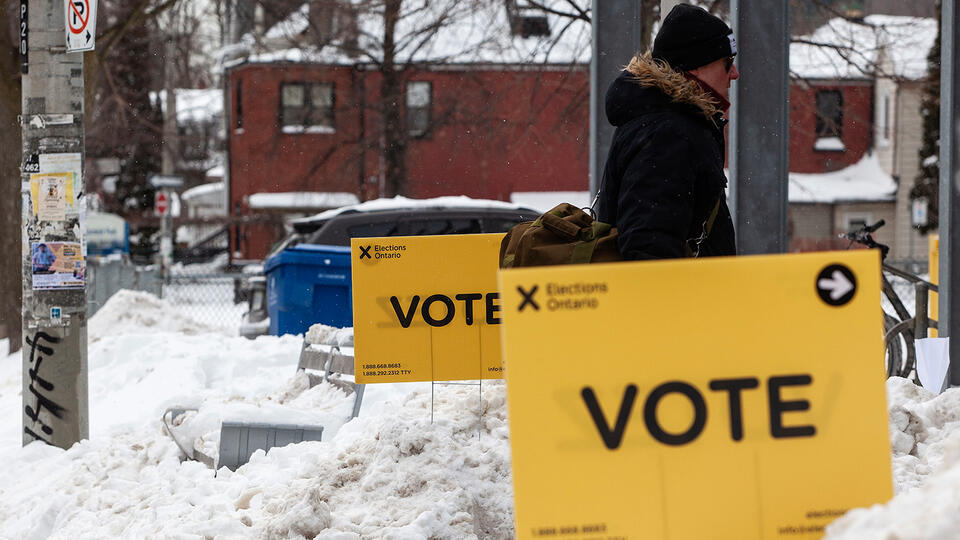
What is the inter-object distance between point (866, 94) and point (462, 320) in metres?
31.0

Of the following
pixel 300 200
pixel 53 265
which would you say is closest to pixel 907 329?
pixel 53 265

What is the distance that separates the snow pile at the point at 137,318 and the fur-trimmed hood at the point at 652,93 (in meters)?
10.4

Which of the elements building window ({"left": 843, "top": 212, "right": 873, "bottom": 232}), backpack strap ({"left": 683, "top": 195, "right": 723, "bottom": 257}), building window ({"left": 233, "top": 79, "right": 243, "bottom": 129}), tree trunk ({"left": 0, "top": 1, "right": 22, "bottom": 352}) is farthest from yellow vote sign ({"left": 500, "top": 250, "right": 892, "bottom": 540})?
building window ({"left": 843, "top": 212, "right": 873, "bottom": 232})

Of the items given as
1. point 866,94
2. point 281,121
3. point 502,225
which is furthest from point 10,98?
point 866,94

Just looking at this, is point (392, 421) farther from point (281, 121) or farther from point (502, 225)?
point (281, 121)

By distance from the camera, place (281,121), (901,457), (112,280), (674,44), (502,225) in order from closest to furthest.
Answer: (674,44) < (901,457) < (502,225) < (112,280) < (281,121)

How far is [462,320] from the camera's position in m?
5.45

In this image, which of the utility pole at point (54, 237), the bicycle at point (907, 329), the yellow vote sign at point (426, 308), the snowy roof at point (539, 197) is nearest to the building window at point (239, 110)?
the snowy roof at point (539, 197)

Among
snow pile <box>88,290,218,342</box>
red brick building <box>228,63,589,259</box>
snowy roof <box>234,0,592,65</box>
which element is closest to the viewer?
snow pile <box>88,290,218,342</box>

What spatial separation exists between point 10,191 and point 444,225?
5315mm

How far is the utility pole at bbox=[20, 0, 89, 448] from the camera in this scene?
7.34 meters

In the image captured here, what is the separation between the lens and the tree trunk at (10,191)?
12797mm

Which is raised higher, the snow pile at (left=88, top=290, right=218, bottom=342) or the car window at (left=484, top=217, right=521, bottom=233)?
the car window at (left=484, top=217, right=521, bottom=233)

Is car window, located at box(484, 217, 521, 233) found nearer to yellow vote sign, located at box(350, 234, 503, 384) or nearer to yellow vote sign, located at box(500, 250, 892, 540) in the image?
yellow vote sign, located at box(350, 234, 503, 384)
